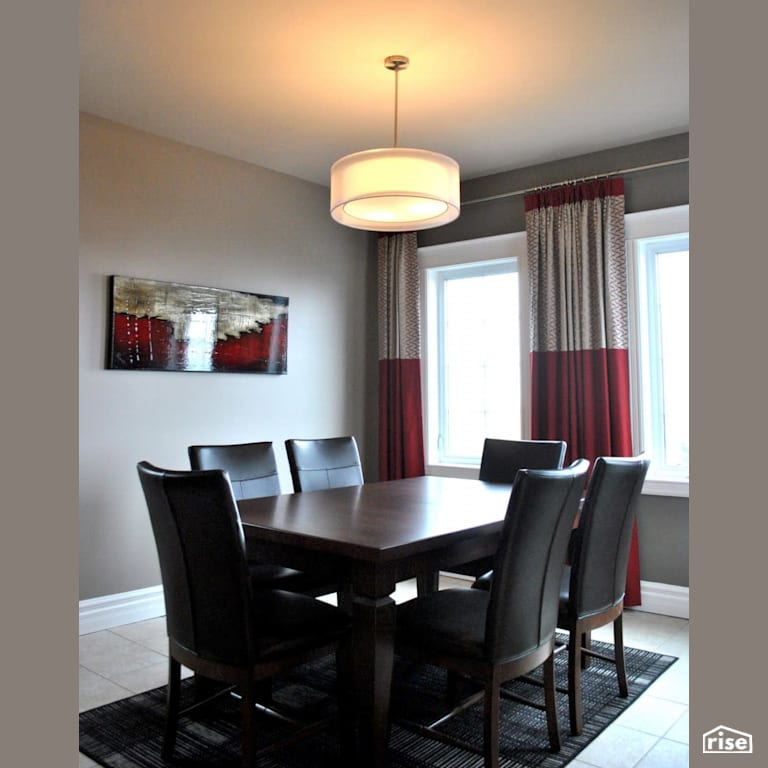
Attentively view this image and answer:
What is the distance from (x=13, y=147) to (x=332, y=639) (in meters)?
2.09

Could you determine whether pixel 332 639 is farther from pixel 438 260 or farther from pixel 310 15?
pixel 438 260

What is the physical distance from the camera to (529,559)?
204 cm

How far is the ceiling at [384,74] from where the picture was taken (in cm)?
266

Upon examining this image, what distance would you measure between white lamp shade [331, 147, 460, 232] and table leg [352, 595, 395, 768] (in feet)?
4.87

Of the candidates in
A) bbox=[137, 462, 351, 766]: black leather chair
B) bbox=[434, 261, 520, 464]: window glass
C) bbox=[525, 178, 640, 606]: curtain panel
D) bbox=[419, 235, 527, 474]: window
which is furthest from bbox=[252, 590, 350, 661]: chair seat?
bbox=[434, 261, 520, 464]: window glass

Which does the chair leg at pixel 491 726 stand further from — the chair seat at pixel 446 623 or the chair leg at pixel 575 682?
the chair leg at pixel 575 682

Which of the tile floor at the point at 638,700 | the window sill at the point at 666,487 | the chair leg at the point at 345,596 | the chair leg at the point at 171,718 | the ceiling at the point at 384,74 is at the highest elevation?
the ceiling at the point at 384,74

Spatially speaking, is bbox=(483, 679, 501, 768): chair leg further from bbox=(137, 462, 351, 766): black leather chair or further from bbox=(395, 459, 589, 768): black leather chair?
bbox=(137, 462, 351, 766): black leather chair

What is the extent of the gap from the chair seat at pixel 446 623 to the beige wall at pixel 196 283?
6.50ft

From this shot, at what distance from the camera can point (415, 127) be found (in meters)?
3.81

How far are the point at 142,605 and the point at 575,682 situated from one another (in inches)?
94.1

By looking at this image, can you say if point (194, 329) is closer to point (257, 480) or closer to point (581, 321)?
point (257, 480)
